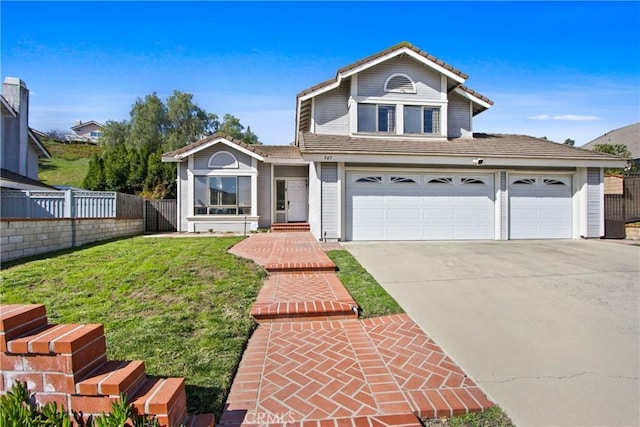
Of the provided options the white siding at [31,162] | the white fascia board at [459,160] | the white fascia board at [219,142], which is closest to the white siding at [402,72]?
the white fascia board at [459,160]

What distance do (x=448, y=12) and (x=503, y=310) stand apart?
8.31 meters

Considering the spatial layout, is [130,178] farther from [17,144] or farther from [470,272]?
[470,272]

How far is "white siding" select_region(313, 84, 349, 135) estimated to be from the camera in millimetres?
13172

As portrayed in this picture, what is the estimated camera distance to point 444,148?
11.8 m

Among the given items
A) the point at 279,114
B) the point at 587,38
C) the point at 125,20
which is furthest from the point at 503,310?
the point at 279,114

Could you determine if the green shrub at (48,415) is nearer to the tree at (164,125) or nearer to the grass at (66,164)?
the grass at (66,164)

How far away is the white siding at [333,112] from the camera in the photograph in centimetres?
1317

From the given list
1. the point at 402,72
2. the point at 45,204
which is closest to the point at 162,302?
the point at 45,204

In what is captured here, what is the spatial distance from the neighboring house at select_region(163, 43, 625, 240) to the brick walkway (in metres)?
6.52

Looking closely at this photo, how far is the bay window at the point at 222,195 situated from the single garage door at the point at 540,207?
11242 mm

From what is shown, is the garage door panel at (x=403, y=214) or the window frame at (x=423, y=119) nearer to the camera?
the garage door panel at (x=403, y=214)

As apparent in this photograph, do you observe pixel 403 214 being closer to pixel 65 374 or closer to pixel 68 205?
pixel 65 374

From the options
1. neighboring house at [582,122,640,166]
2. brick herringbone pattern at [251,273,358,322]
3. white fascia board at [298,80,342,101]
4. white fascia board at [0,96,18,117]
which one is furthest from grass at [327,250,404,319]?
neighboring house at [582,122,640,166]

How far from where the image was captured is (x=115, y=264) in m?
6.91
